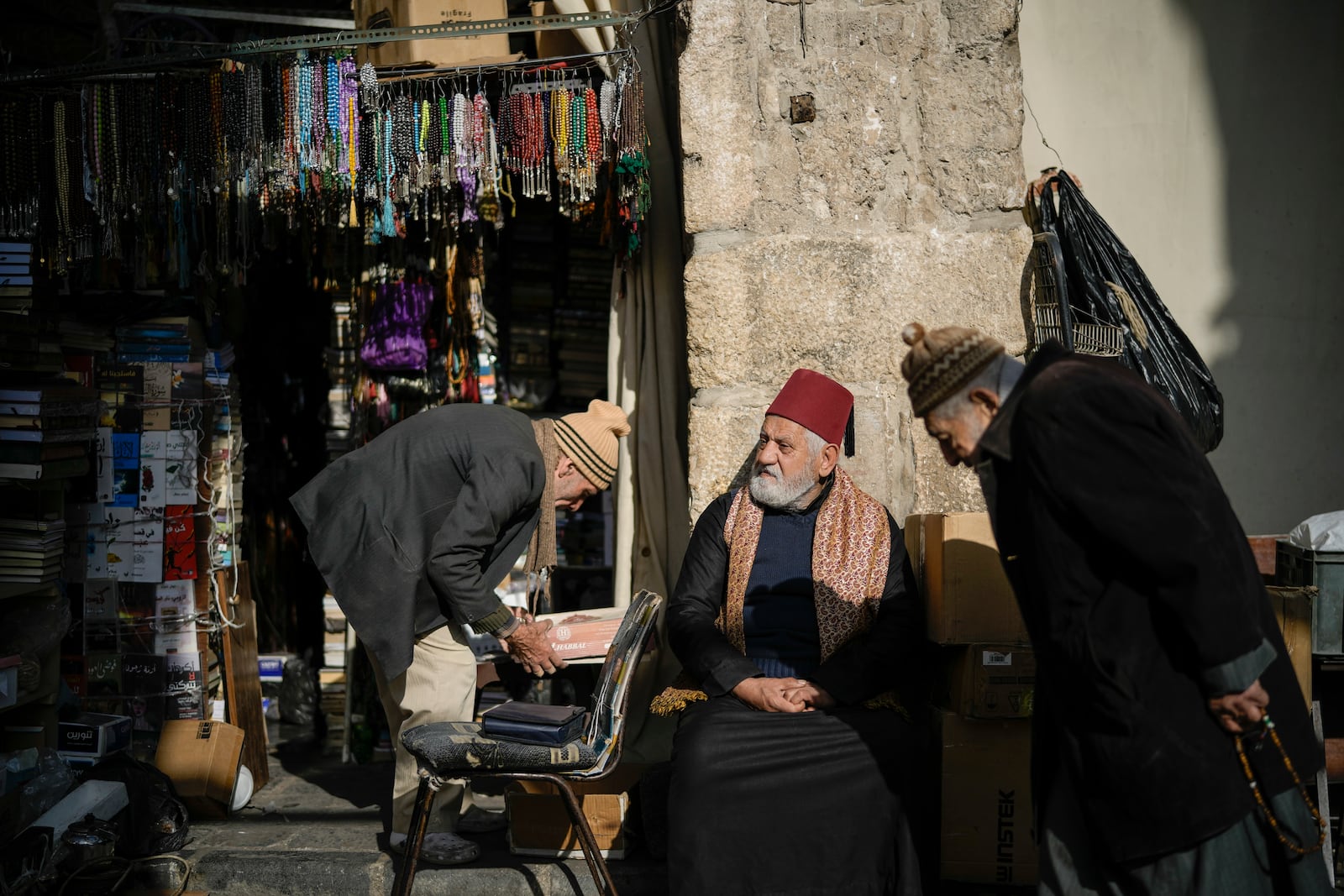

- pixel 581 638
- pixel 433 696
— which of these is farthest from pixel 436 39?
pixel 433 696

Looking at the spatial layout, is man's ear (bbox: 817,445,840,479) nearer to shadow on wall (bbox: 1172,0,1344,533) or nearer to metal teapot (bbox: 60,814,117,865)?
shadow on wall (bbox: 1172,0,1344,533)

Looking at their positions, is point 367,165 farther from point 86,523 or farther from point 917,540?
point 917,540

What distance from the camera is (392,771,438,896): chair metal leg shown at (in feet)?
9.91

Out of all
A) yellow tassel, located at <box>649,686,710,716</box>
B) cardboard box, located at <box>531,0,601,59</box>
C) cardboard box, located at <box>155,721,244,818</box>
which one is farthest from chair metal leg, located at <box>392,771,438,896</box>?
cardboard box, located at <box>531,0,601,59</box>

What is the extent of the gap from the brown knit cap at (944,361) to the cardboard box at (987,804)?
1.52m

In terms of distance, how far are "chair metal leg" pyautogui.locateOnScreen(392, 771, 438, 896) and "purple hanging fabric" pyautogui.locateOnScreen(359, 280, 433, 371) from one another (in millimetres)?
2319

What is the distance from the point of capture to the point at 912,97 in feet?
13.1

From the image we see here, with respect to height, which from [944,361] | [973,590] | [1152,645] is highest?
[944,361]

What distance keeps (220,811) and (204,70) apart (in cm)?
286

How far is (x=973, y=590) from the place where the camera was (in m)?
3.41

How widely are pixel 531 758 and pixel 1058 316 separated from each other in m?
2.33

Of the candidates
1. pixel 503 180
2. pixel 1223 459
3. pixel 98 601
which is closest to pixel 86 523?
pixel 98 601

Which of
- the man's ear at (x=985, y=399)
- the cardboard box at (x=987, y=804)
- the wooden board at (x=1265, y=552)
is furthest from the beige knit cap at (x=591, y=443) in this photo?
the wooden board at (x=1265, y=552)

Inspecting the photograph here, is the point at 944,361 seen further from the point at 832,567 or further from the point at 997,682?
the point at 997,682
